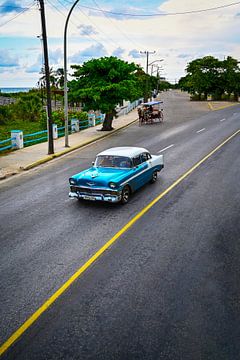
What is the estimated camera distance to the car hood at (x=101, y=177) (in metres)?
10.8

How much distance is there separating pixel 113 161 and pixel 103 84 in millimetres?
16849

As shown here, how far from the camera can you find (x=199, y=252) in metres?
7.98

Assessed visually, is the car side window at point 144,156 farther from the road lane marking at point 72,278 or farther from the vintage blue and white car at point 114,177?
the road lane marking at point 72,278

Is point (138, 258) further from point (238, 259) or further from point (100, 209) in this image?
point (100, 209)

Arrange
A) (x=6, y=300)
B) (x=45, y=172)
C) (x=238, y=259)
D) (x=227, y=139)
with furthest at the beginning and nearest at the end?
(x=227, y=139) → (x=45, y=172) → (x=238, y=259) → (x=6, y=300)

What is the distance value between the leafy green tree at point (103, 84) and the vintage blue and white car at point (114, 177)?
14.7 metres

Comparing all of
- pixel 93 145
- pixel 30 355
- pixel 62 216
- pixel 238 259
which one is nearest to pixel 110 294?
→ pixel 30 355

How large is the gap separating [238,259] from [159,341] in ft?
10.8

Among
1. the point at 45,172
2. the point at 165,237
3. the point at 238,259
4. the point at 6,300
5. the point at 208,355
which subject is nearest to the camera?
the point at 208,355

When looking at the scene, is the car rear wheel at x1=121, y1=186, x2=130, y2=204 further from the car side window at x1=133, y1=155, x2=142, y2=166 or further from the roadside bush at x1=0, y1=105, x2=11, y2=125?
the roadside bush at x1=0, y1=105, x2=11, y2=125

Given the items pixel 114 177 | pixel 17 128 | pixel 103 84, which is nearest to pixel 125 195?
pixel 114 177

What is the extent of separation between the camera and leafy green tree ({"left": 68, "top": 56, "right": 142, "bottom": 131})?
87.5 ft

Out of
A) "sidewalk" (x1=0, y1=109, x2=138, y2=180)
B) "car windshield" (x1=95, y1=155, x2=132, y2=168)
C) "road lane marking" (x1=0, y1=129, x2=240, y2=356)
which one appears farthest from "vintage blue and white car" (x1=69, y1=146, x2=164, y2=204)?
"sidewalk" (x1=0, y1=109, x2=138, y2=180)

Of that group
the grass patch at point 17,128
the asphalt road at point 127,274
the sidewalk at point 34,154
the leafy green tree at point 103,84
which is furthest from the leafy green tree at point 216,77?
the asphalt road at point 127,274
